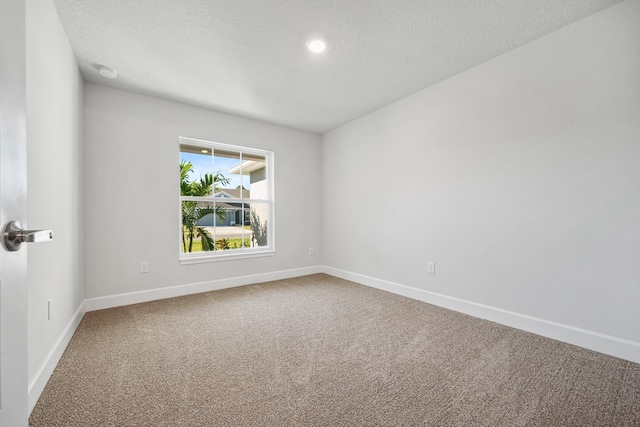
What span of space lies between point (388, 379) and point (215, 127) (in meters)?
3.52

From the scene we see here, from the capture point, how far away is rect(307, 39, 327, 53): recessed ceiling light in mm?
2318

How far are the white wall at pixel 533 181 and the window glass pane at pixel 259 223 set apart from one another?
1873 millimetres

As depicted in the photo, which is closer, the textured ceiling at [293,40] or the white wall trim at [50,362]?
the white wall trim at [50,362]

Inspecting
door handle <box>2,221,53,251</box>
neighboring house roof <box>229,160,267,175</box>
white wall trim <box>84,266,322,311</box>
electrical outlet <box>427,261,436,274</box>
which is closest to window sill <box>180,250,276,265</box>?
white wall trim <box>84,266,322,311</box>

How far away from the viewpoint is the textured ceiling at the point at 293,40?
1.97 m

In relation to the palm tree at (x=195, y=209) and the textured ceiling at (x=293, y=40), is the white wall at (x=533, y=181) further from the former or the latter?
the palm tree at (x=195, y=209)

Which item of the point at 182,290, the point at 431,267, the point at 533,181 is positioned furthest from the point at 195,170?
the point at 533,181

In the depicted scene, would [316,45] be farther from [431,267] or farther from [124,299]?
[124,299]

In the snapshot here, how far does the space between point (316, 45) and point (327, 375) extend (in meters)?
2.54

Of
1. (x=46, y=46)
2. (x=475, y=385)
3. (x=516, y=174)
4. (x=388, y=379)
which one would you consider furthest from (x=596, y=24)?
(x=46, y=46)

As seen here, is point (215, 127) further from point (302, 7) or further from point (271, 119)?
point (302, 7)

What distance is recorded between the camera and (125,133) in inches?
123

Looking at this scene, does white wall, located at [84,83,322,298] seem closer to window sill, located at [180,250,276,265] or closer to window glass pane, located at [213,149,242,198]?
window sill, located at [180,250,276,265]

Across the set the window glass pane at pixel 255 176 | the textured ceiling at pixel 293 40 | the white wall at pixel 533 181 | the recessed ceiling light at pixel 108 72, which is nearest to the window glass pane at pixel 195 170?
the window glass pane at pixel 255 176
